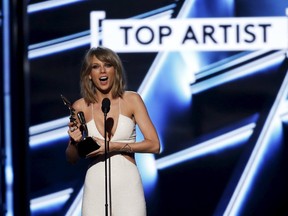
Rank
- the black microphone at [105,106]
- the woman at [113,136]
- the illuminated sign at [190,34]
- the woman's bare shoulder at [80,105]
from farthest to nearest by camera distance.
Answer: the illuminated sign at [190,34]
the woman's bare shoulder at [80,105]
the woman at [113,136]
the black microphone at [105,106]

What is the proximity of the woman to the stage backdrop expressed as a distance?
5.02 feet

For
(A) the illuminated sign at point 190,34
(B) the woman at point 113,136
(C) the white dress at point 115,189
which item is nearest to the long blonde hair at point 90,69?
(B) the woman at point 113,136

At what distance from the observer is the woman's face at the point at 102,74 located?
11.2 feet

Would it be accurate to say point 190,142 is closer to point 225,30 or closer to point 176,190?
point 176,190

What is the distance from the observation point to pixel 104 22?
16.5 feet

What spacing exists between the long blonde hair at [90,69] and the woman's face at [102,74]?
1 cm

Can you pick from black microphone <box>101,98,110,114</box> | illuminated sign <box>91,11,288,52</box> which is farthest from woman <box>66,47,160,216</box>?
illuminated sign <box>91,11,288,52</box>

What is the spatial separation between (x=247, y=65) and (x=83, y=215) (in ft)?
6.55

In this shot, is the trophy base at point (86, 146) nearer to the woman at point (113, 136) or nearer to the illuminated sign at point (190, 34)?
the woman at point (113, 136)

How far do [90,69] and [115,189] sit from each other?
496 millimetres

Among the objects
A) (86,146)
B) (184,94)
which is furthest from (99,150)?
(184,94)

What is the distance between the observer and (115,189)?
3.37 metres

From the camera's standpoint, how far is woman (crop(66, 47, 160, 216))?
3355mm

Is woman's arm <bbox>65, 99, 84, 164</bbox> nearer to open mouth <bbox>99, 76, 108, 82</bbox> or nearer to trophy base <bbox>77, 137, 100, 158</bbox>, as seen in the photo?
trophy base <bbox>77, 137, 100, 158</bbox>
